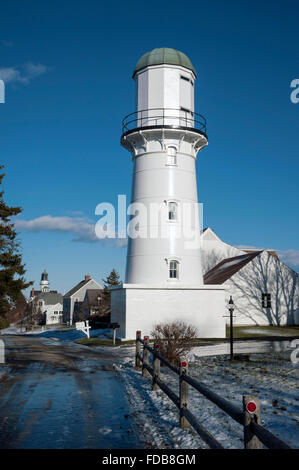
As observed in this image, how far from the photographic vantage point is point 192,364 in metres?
15.9

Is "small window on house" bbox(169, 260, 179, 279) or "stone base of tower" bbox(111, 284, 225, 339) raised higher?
"small window on house" bbox(169, 260, 179, 279)

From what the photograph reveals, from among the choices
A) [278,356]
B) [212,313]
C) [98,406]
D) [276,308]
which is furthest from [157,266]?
[98,406]

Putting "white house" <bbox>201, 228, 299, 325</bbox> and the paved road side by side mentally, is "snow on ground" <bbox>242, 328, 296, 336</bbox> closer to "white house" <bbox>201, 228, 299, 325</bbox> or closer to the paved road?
"white house" <bbox>201, 228, 299, 325</bbox>

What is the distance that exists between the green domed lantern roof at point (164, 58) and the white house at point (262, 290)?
57.5 ft

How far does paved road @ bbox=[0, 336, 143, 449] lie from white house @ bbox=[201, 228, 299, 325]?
2333cm

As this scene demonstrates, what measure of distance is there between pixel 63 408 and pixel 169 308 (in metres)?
19.1

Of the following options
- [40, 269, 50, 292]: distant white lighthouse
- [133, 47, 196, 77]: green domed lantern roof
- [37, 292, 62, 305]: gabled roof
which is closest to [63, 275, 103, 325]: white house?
[37, 292, 62, 305]: gabled roof

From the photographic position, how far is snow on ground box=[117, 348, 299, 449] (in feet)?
23.3

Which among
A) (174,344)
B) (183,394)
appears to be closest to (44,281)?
(174,344)

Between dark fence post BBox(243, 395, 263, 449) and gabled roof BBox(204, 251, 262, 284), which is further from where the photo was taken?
gabled roof BBox(204, 251, 262, 284)

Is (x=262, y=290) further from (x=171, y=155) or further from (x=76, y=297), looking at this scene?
(x=76, y=297)

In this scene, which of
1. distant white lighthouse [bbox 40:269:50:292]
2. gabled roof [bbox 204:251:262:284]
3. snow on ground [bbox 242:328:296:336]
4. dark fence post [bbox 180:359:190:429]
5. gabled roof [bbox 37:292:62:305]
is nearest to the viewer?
dark fence post [bbox 180:359:190:429]
